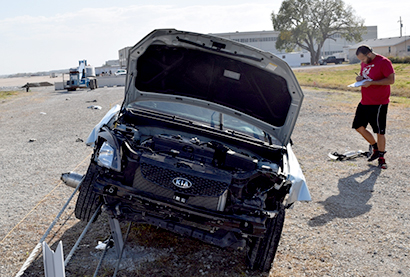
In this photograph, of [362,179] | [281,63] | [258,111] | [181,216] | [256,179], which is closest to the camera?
[181,216]

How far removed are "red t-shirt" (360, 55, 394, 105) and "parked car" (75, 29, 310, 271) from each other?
3361 mm

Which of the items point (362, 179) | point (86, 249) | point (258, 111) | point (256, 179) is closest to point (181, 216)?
point (256, 179)

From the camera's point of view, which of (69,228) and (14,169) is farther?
(14,169)

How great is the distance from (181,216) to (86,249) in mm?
1277

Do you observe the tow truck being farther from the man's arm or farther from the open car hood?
the open car hood

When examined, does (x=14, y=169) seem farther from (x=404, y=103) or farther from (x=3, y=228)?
(x=404, y=103)

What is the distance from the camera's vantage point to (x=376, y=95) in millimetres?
6930

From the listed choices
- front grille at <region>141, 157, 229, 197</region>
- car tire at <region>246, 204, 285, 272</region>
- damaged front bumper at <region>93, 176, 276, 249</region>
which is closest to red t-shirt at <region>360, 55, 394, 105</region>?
car tire at <region>246, 204, 285, 272</region>

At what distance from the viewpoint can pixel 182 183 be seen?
338 centimetres

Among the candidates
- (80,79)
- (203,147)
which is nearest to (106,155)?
(203,147)

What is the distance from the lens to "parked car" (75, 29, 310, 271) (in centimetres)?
337

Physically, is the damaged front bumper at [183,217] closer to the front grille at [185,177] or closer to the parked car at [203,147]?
the parked car at [203,147]

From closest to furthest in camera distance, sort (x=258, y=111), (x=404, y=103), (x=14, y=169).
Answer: (x=258, y=111)
(x=14, y=169)
(x=404, y=103)

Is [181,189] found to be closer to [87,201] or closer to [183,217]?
[183,217]
